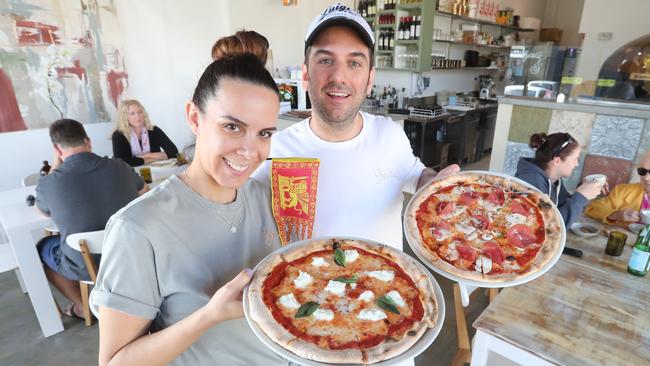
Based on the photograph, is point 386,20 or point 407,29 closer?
point 407,29

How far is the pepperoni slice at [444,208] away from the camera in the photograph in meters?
1.57

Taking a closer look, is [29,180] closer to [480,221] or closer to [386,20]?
[480,221]

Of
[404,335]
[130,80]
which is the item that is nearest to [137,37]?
[130,80]

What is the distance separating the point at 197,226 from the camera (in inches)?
39.6

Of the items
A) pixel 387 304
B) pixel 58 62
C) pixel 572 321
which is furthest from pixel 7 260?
pixel 572 321

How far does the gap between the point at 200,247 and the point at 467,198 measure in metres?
1.20

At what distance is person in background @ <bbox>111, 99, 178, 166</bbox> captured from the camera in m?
3.92

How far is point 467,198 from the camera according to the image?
1.64 metres

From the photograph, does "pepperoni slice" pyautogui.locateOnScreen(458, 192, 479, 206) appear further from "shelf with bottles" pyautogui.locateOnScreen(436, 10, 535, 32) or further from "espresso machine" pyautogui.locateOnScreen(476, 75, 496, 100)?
"espresso machine" pyautogui.locateOnScreen(476, 75, 496, 100)

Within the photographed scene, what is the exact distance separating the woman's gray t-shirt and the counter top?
4080 millimetres

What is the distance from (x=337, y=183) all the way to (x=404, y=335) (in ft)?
2.04

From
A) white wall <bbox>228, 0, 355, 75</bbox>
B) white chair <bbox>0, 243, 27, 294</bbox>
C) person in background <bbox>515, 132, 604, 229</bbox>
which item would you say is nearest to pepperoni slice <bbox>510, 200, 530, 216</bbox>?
person in background <bbox>515, 132, 604, 229</bbox>

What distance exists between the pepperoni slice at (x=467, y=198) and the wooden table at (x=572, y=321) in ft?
1.55

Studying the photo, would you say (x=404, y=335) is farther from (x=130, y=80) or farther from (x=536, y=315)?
(x=130, y=80)
